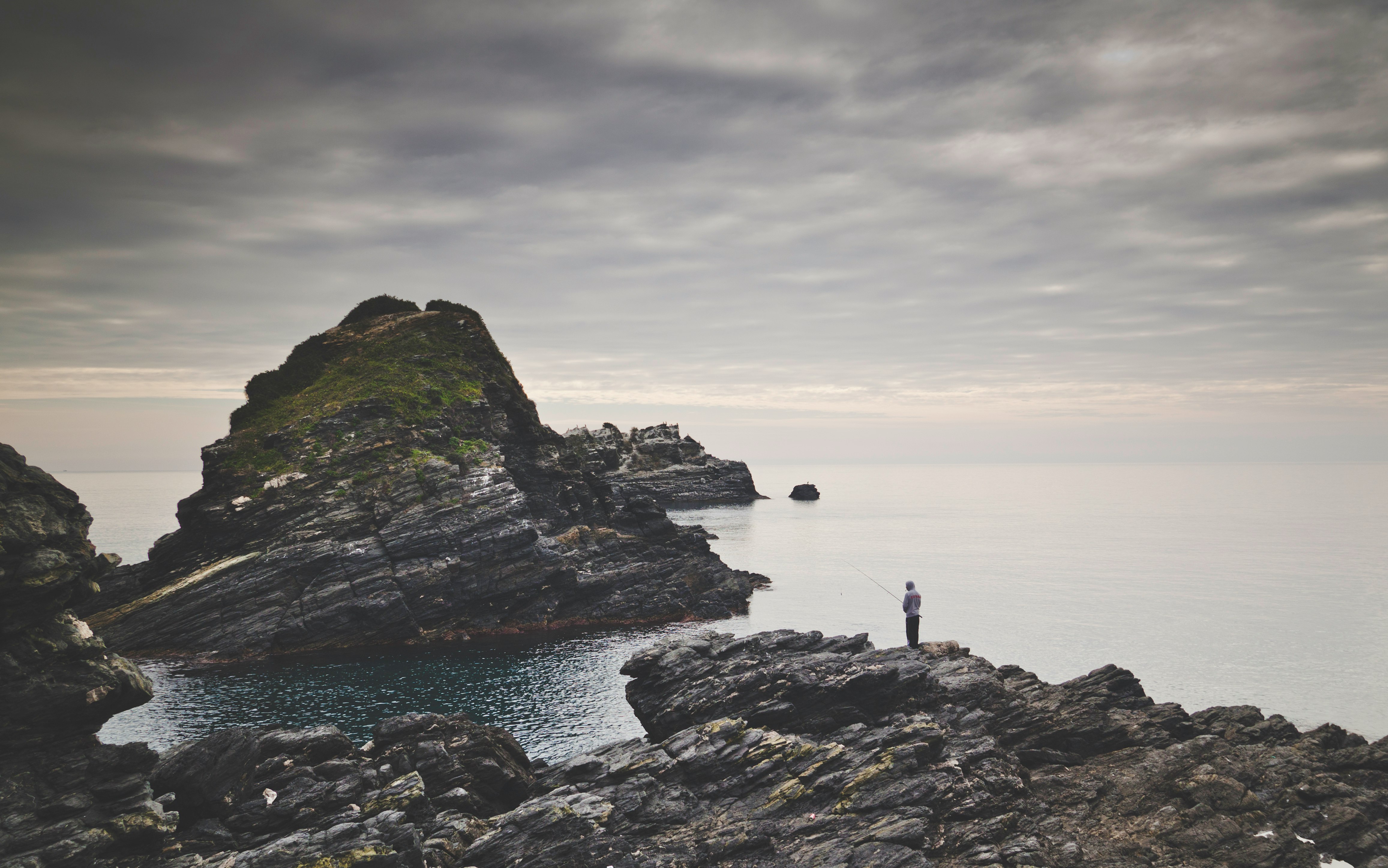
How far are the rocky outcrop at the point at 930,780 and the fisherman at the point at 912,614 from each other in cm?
287

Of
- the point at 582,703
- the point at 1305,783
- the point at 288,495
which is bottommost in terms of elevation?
the point at 582,703

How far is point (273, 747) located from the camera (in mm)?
27219

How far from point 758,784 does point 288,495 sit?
182 ft

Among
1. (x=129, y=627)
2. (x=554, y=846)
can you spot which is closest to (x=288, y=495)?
(x=129, y=627)

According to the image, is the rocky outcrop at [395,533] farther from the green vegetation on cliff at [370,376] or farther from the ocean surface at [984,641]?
the ocean surface at [984,641]

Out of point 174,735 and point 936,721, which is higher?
point 936,721

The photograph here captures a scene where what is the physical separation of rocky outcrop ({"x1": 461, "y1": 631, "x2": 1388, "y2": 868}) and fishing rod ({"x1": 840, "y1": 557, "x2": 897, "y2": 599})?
43.6 m

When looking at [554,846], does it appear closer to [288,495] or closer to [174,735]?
[174,735]

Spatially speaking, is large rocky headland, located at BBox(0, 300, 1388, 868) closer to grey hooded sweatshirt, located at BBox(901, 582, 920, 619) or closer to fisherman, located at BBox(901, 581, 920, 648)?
fisherman, located at BBox(901, 581, 920, 648)

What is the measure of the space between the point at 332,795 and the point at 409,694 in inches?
982

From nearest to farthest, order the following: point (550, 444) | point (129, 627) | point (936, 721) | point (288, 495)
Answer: point (936, 721) < point (129, 627) < point (288, 495) < point (550, 444)

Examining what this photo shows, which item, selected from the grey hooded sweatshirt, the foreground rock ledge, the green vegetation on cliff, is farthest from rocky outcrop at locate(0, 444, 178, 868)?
the green vegetation on cliff

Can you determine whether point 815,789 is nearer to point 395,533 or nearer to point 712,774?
point 712,774

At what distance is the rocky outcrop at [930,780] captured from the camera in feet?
81.9
